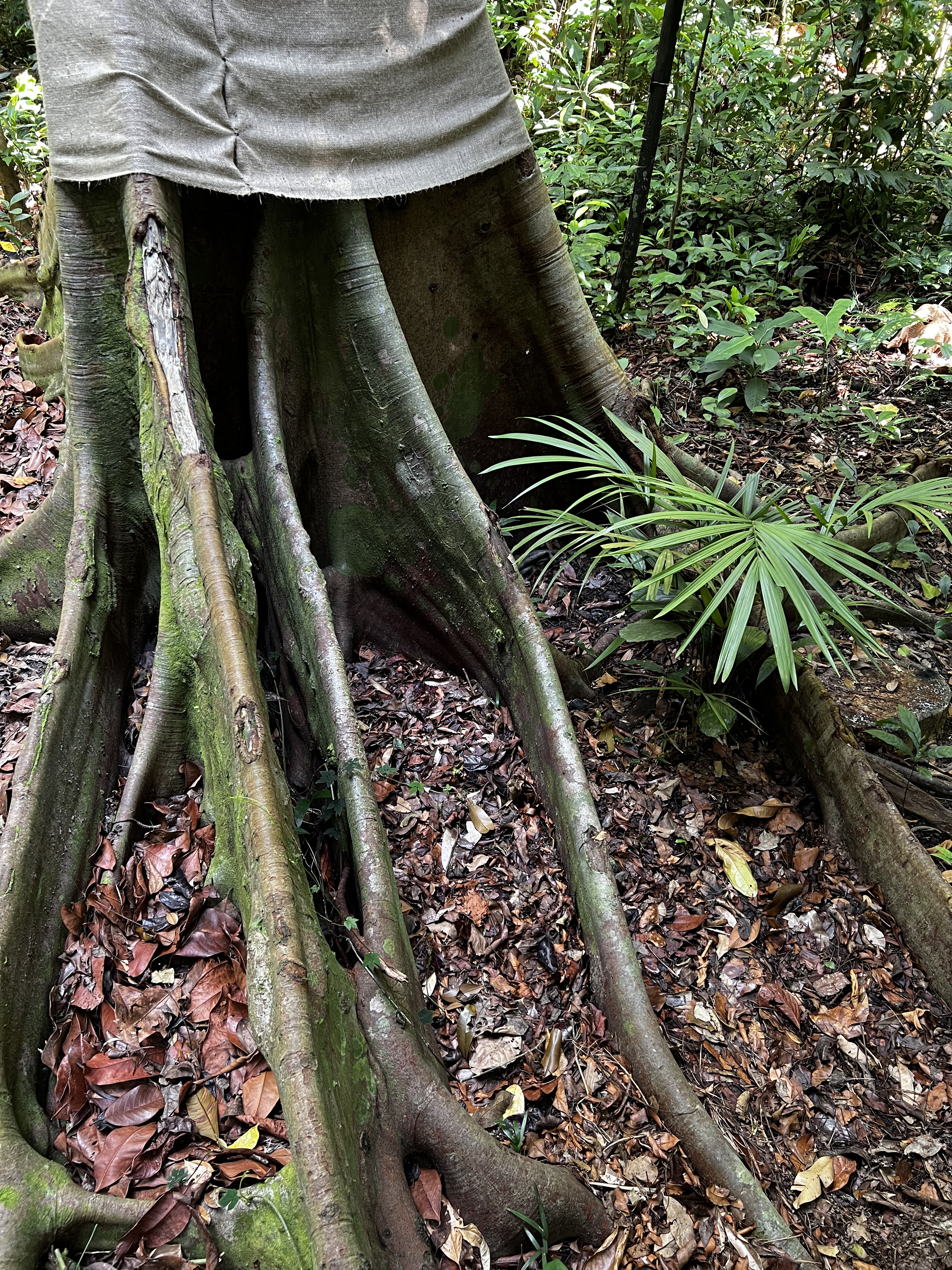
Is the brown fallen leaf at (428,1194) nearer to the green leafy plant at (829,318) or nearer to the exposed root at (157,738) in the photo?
the exposed root at (157,738)

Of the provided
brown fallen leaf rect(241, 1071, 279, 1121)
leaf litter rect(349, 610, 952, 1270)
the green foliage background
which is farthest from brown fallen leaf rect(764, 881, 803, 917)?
the green foliage background

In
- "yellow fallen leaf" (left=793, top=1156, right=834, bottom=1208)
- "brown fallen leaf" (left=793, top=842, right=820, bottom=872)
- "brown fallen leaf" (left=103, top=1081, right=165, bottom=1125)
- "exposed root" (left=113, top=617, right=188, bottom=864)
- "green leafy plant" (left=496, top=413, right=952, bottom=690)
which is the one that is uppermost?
"green leafy plant" (left=496, top=413, right=952, bottom=690)

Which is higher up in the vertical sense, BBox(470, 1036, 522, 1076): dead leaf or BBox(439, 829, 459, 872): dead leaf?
BBox(439, 829, 459, 872): dead leaf

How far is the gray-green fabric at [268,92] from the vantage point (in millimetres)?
2771

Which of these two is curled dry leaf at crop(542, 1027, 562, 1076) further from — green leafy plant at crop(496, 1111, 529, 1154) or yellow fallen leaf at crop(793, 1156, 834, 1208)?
yellow fallen leaf at crop(793, 1156, 834, 1208)

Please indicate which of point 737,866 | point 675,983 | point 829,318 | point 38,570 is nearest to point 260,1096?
point 675,983

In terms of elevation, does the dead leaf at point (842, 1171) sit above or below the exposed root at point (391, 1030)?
below

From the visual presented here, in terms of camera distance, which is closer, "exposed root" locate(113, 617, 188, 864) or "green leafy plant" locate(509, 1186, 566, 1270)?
"green leafy plant" locate(509, 1186, 566, 1270)

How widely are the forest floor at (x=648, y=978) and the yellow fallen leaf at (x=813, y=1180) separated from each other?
0.01 m

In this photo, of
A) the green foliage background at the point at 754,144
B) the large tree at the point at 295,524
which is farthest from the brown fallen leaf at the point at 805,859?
the green foliage background at the point at 754,144

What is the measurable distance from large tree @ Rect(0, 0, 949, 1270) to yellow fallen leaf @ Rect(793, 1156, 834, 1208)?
196mm

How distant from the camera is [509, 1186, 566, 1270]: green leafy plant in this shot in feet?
7.07

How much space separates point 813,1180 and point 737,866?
1020 millimetres

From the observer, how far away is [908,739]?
142 inches
